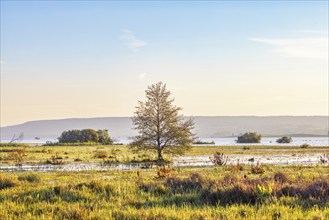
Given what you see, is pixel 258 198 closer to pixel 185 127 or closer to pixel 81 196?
pixel 81 196

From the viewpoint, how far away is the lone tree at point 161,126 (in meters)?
40.4

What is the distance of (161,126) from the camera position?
4078 centimetres

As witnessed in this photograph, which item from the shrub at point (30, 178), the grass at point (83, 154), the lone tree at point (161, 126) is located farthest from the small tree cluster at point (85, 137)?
the shrub at point (30, 178)

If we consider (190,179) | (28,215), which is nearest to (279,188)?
(190,179)

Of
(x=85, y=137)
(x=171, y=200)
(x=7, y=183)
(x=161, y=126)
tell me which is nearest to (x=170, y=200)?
(x=171, y=200)

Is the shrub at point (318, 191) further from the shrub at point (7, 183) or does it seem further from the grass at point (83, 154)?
the grass at point (83, 154)

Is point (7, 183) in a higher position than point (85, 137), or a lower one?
lower

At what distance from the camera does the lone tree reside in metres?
40.4

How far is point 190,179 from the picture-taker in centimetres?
1850

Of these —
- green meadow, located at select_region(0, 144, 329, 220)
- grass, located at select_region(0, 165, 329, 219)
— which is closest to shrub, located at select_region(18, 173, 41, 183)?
green meadow, located at select_region(0, 144, 329, 220)

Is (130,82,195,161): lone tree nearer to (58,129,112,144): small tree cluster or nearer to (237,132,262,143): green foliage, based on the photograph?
(58,129,112,144): small tree cluster

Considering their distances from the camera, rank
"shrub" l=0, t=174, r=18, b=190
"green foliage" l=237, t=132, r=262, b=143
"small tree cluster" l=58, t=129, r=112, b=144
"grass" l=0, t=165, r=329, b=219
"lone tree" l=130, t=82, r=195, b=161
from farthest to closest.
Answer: "green foliage" l=237, t=132, r=262, b=143, "small tree cluster" l=58, t=129, r=112, b=144, "lone tree" l=130, t=82, r=195, b=161, "shrub" l=0, t=174, r=18, b=190, "grass" l=0, t=165, r=329, b=219

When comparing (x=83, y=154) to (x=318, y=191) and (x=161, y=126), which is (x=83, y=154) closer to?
(x=161, y=126)

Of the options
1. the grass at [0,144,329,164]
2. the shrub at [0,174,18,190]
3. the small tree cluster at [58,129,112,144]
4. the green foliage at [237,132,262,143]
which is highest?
the small tree cluster at [58,129,112,144]
